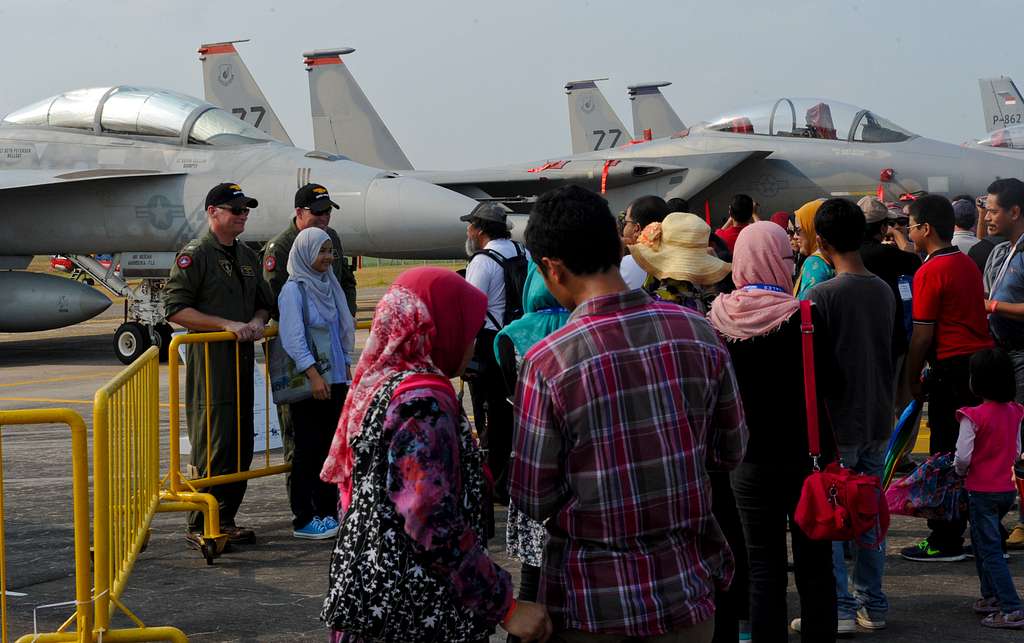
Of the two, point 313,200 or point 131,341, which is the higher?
point 313,200

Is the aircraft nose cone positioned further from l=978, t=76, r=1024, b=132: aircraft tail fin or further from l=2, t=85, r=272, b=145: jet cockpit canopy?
l=978, t=76, r=1024, b=132: aircraft tail fin

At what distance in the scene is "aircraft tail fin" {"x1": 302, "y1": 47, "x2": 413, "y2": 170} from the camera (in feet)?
87.4

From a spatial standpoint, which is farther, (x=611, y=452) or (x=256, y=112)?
(x=256, y=112)

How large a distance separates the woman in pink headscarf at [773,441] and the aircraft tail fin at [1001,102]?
128 feet

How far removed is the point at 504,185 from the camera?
19516 millimetres

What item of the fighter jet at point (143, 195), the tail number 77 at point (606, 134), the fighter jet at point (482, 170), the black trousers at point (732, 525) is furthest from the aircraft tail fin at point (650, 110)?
the black trousers at point (732, 525)

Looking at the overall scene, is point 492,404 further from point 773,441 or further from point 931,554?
point 931,554

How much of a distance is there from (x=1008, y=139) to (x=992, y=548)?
45.2 feet

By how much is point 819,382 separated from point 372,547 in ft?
6.60

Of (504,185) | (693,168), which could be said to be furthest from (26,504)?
(504,185)

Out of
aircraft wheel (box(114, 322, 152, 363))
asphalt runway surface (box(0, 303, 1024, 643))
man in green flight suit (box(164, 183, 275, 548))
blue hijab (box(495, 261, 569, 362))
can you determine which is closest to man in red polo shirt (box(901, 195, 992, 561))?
asphalt runway surface (box(0, 303, 1024, 643))

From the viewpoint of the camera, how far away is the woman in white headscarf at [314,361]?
6.01 meters

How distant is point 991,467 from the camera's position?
189 inches

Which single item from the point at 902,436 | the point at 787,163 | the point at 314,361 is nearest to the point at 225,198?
the point at 314,361
